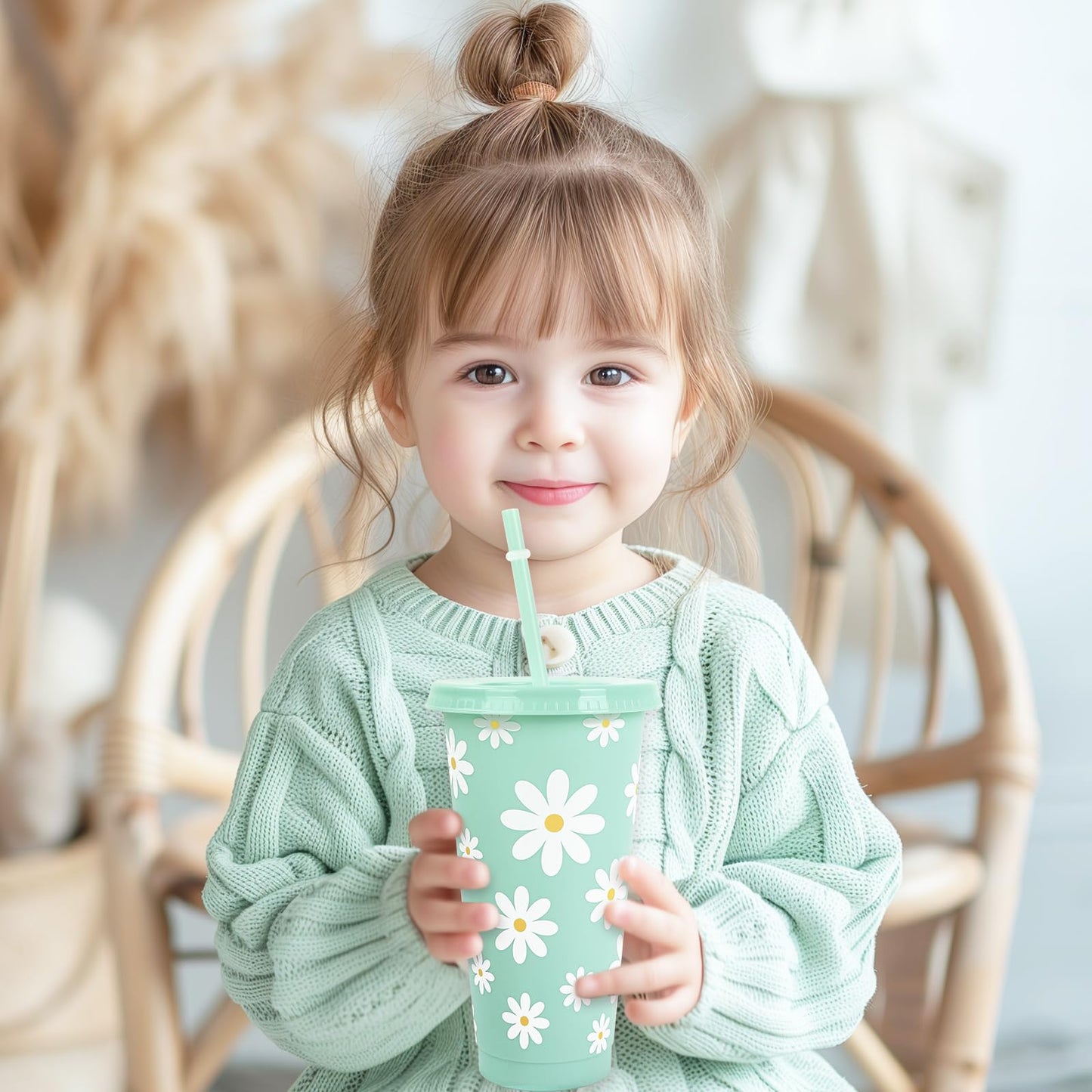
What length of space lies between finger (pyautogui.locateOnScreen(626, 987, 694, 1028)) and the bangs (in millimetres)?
332

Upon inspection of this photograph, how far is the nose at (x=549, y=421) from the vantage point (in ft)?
2.27

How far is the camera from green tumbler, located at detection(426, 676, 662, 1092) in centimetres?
57

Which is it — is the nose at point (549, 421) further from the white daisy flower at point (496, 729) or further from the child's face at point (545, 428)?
the white daisy flower at point (496, 729)

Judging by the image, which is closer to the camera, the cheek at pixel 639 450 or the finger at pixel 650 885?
the finger at pixel 650 885

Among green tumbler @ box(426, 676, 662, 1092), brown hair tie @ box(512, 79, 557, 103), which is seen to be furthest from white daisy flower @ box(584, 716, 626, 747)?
brown hair tie @ box(512, 79, 557, 103)

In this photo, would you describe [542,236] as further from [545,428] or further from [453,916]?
[453,916]

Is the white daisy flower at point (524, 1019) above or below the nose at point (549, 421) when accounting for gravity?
below

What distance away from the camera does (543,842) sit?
0.58 metres

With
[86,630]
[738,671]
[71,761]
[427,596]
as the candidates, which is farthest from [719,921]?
[86,630]

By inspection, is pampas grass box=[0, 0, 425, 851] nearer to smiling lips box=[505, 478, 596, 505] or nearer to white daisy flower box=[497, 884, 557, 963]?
smiling lips box=[505, 478, 596, 505]

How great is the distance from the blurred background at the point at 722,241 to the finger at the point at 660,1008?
926 millimetres

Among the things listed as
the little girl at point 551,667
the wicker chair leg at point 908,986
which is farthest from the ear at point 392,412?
the wicker chair leg at point 908,986

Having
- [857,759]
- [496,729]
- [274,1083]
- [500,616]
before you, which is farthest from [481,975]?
[274,1083]

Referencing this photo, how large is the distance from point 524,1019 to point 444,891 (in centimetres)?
7
